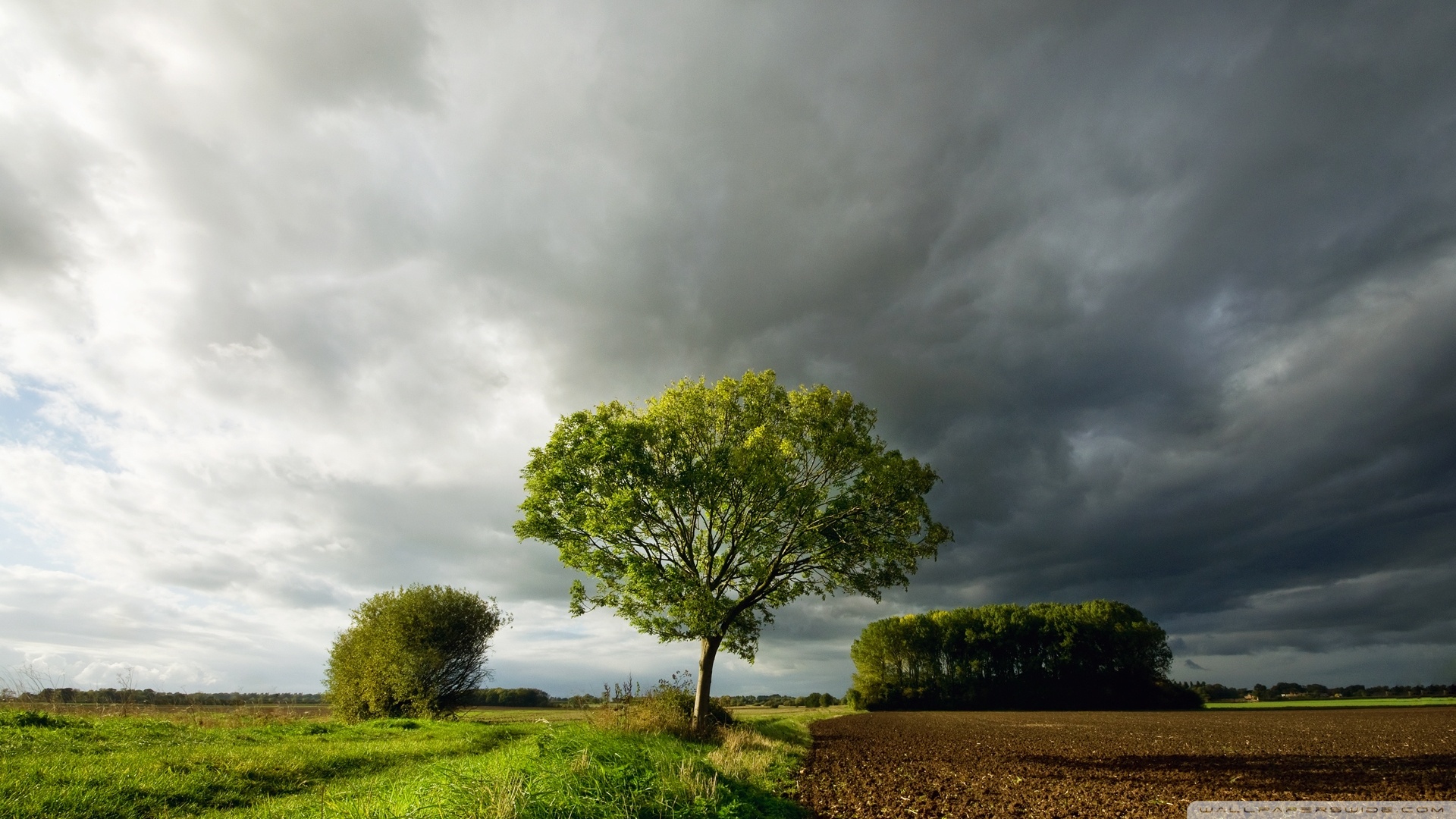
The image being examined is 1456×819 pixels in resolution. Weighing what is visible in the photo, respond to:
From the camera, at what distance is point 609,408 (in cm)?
2812

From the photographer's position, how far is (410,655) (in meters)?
34.3

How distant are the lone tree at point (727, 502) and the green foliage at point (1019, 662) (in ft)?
221

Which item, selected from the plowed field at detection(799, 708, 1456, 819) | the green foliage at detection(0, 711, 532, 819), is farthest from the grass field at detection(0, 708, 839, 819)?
the plowed field at detection(799, 708, 1456, 819)

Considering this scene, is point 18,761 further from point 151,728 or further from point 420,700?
point 420,700

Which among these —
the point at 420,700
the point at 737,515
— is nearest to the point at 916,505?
the point at 737,515

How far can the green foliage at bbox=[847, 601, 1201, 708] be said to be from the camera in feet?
284

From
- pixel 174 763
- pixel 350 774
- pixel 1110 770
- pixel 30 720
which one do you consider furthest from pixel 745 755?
pixel 30 720

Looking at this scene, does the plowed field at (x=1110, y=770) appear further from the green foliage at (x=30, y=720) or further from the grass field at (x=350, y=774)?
the green foliage at (x=30, y=720)

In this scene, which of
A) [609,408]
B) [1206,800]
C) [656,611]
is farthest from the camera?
[609,408]

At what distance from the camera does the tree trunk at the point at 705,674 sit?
83.5ft

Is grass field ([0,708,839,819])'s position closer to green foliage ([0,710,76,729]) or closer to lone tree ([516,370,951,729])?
green foliage ([0,710,76,729])

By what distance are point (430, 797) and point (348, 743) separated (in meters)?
13.1

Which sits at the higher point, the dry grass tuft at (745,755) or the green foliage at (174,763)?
the green foliage at (174,763)

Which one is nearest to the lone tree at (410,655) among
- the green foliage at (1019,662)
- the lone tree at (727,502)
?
the lone tree at (727,502)
